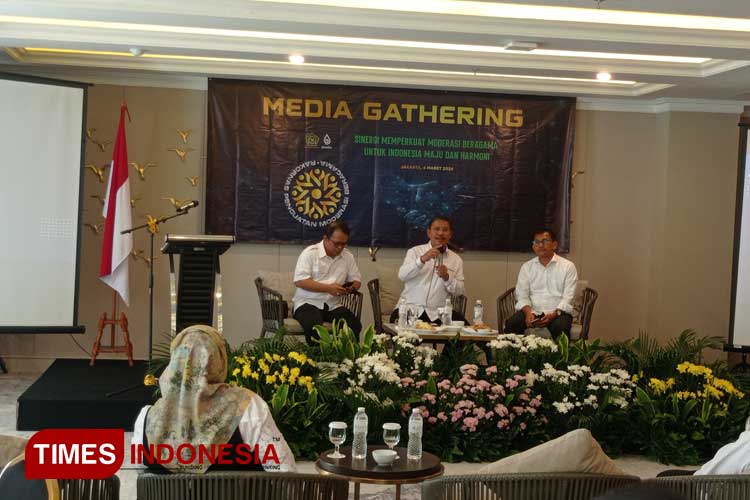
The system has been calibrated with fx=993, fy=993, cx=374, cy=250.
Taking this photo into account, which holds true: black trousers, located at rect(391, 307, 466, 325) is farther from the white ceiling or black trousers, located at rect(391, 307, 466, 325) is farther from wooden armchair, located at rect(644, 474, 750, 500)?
wooden armchair, located at rect(644, 474, 750, 500)

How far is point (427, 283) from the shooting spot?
27.5 feet

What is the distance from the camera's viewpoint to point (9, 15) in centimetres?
661

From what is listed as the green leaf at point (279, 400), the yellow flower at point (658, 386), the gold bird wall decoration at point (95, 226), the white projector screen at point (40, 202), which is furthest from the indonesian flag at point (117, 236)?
the yellow flower at point (658, 386)

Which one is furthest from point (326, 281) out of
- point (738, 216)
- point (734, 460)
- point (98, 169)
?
point (734, 460)

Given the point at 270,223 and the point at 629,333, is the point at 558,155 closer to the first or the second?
the point at 629,333

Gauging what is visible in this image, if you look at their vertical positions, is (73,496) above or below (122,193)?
below

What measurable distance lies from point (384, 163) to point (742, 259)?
10.9 feet

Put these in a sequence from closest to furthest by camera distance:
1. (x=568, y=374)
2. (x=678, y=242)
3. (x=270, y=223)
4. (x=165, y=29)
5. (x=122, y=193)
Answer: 1. (x=568, y=374)
2. (x=165, y=29)
3. (x=122, y=193)
4. (x=270, y=223)
5. (x=678, y=242)

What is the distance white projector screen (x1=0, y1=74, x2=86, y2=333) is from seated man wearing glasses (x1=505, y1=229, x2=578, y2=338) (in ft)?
12.0

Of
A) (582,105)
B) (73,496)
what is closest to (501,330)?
(582,105)

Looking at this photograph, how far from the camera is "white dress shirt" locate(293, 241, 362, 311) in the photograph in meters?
8.09

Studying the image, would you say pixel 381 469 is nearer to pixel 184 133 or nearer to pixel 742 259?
pixel 184 133

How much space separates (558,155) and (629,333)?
1887mm

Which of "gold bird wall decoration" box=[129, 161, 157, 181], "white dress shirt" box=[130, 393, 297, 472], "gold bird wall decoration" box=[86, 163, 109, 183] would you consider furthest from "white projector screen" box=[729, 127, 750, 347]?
"white dress shirt" box=[130, 393, 297, 472]
